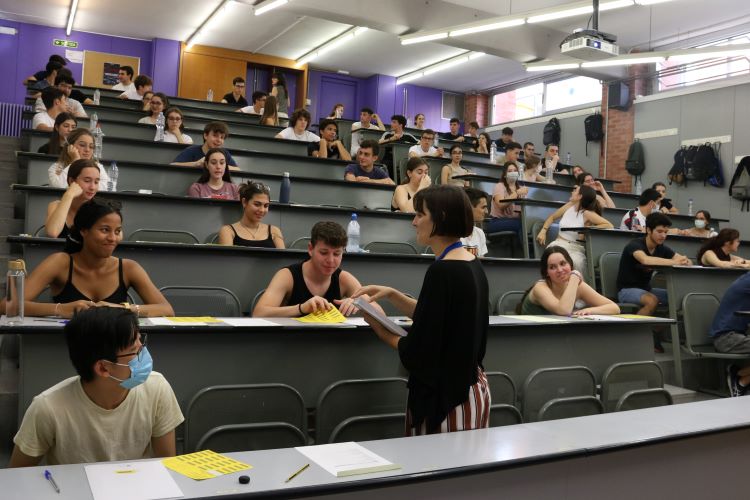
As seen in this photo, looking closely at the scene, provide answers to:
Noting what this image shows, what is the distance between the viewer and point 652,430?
1.96 metres

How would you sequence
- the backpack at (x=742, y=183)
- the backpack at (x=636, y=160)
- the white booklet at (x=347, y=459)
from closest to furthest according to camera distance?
1. the white booklet at (x=347, y=459)
2. the backpack at (x=742, y=183)
3. the backpack at (x=636, y=160)

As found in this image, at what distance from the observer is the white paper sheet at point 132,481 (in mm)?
1289

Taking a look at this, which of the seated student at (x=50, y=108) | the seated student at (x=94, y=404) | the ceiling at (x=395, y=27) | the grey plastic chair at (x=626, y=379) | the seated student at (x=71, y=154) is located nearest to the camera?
the seated student at (x=94, y=404)

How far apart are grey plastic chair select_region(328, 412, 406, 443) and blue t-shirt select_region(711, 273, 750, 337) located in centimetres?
292

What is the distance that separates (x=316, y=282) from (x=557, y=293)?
5.30 feet

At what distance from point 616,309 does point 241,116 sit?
23.2 ft

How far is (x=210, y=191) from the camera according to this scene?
5.11 metres

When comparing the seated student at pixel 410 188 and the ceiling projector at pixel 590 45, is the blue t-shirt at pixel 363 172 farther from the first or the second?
the ceiling projector at pixel 590 45

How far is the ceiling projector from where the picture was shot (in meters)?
7.32

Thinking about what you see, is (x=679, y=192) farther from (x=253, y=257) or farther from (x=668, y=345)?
(x=253, y=257)

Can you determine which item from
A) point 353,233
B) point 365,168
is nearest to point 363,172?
point 365,168

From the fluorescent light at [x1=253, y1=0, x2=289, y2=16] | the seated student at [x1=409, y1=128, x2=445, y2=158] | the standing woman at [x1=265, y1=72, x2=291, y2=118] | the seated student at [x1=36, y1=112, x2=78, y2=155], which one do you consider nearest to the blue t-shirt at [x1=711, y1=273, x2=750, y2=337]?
the seated student at [x1=409, y1=128, x2=445, y2=158]

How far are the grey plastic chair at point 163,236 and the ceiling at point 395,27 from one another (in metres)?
5.40

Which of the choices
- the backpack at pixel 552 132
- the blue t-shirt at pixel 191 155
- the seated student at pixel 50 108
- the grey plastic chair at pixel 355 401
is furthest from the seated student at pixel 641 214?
the backpack at pixel 552 132
